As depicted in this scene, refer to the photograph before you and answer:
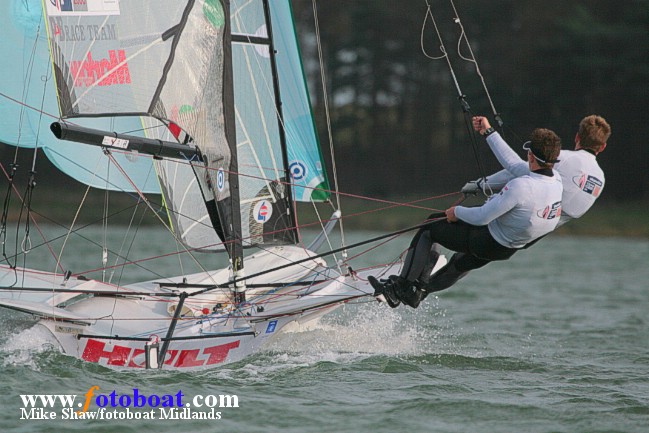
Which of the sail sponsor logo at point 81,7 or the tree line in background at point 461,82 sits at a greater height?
the tree line in background at point 461,82

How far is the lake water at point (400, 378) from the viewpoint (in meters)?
5.24

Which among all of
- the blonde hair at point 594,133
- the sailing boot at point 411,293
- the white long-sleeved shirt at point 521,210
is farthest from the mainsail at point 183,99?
the blonde hair at point 594,133

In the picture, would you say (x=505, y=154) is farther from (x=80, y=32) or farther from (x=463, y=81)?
(x=463, y=81)

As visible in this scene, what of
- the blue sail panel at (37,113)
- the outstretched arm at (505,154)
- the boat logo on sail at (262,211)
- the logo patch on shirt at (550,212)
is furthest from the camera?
the blue sail panel at (37,113)

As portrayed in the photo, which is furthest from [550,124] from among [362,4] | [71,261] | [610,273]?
[71,261]

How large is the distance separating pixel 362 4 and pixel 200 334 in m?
24.7

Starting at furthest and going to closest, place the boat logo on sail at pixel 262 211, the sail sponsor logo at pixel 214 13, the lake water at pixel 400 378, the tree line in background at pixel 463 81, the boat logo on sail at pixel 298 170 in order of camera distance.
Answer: the tree line in background at pixel 463 81 → the boat logo on sail at pixel 298 170 → the boat logo on sail at pixel 262 211 → the sail sponsor logo at pixel 214 13 → the lake water at pixel 400 378

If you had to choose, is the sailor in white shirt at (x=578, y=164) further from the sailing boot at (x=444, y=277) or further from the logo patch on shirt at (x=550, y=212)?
the sailing boot at (x=444, y=277)

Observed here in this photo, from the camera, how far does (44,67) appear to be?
8.54 meters

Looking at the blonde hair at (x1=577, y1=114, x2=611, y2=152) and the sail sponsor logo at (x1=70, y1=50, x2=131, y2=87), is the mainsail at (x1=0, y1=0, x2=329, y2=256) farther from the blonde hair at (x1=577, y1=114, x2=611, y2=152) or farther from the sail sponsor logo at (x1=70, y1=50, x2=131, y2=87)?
the blonde hair at (x1=577, y1=114, x2=611, y2=152)

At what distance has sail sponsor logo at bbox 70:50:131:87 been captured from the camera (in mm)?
6578

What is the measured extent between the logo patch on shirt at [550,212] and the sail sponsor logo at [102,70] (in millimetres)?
2697

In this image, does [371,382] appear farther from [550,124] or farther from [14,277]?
[550,124]

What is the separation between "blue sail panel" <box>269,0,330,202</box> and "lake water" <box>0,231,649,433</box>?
1.12 m
